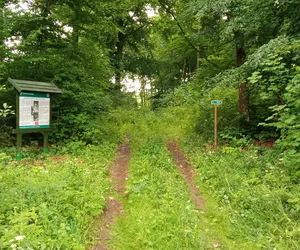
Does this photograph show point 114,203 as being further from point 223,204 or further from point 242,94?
point 242,94

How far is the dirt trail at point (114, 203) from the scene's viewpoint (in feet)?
14.6

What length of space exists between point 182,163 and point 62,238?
230 inches

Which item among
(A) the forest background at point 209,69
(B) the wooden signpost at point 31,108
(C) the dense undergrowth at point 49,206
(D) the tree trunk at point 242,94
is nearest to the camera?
(C) the dense undergrowth at point 49,206

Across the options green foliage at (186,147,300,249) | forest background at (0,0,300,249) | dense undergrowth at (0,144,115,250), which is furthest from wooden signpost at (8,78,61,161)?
green foliage at (186,147,300,249)

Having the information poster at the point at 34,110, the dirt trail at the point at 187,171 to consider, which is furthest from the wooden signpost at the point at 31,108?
the dirt trail at the point at 187,171

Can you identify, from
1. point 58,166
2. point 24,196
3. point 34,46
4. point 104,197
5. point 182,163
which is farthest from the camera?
point 34,46

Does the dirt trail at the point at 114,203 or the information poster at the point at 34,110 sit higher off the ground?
the information poster at the point at 34,110

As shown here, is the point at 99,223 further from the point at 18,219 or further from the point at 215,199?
the point at 215,199

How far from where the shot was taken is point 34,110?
8773mm

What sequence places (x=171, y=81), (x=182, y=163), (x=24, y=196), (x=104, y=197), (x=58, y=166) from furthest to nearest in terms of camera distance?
(x=171, y=81) → (x=182, y=163) → (x=58, y=166) → (x=104, y=197) → (x=24, y=196)

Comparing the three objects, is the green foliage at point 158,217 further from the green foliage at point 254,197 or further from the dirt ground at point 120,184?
the green foliage at point 254,197

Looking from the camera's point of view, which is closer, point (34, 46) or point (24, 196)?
point (24, 196)

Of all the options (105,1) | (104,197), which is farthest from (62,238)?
(105,1)

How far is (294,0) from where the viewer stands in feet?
23.7
